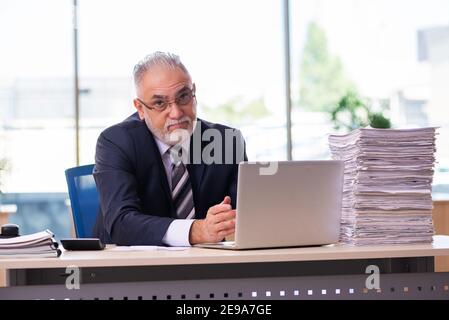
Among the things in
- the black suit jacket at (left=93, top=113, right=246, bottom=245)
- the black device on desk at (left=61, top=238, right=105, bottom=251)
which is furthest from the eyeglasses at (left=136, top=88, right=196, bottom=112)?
the black device on desk at (left=61, top=238, right=105, bottom=251)

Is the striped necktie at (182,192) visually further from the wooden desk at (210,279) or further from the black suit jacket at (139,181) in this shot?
→ the wooden desk at (210,279)

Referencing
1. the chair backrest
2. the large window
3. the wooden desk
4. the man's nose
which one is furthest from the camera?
the large window

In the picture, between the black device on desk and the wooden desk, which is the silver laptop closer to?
the wooden desk

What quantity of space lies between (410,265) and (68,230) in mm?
3972

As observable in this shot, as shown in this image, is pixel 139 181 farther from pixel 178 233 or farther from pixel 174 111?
pixel 178 233

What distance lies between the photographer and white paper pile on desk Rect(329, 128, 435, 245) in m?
2.64

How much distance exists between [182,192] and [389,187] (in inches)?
32.6

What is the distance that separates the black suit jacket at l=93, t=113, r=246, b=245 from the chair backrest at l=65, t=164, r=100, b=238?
0.09 metres

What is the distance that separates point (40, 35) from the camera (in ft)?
20.2

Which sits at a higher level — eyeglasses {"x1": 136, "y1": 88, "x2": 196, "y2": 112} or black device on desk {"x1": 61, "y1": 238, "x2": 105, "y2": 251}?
eyeglasses {"x1": 136, "y1": 88, "x2": 196, "y2": 112}

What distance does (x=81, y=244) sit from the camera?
2.60m

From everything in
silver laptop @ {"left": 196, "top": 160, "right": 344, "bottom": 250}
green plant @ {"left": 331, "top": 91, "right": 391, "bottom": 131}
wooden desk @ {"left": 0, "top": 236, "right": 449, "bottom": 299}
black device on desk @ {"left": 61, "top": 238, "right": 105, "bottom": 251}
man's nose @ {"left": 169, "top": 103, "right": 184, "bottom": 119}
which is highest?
green plant @ {"left": 331, "top": 91, "right": 391, "bottom": 131}

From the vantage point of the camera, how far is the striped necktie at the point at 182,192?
10.2 ft
